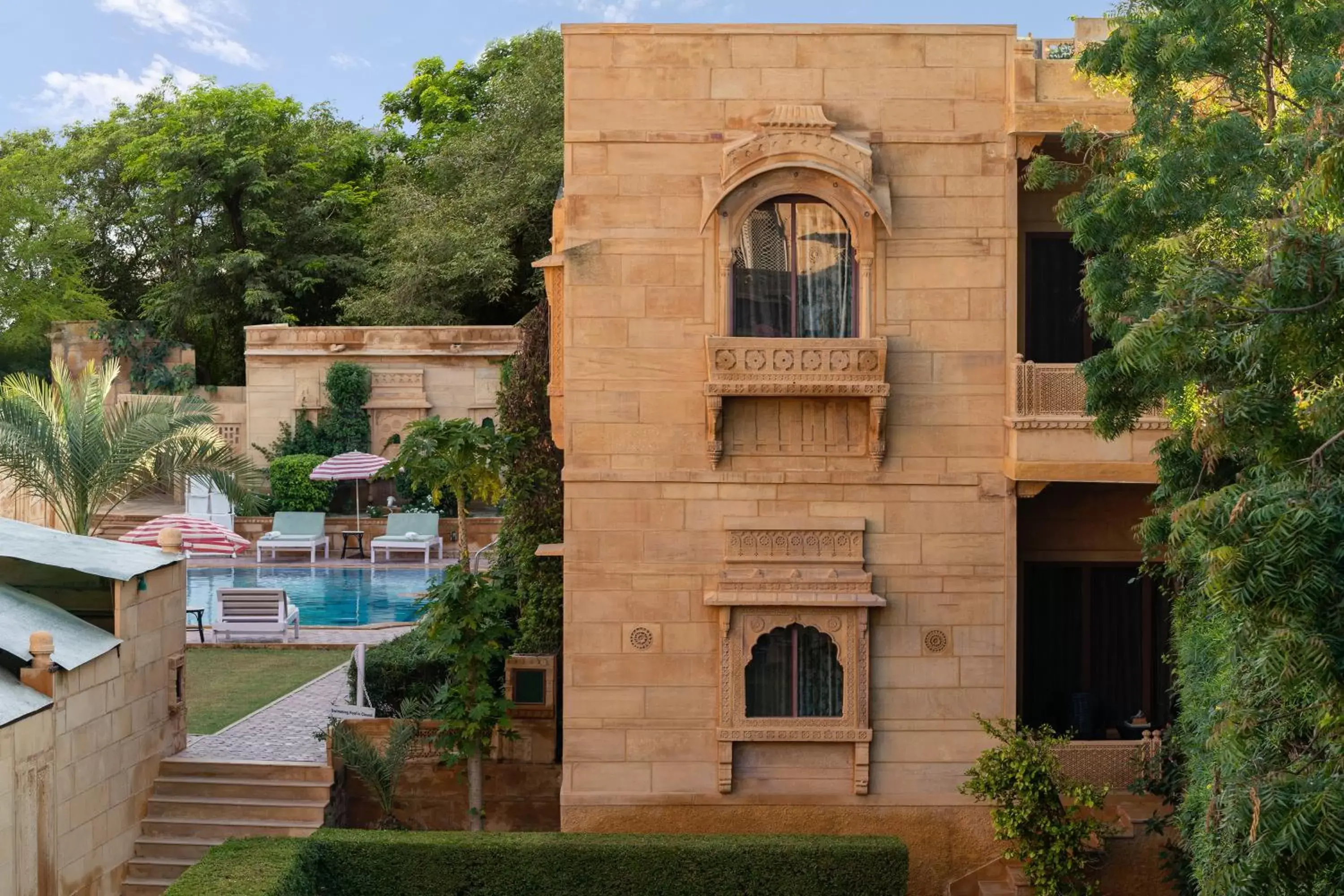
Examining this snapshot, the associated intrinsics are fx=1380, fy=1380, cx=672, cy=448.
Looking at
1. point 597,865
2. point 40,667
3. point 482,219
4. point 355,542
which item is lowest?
point 597,865

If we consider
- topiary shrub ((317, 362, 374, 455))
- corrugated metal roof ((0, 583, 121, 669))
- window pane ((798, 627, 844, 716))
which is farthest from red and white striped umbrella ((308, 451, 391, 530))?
window pane ((798, 627, 844, 716))

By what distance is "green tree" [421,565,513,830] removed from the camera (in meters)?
16.7

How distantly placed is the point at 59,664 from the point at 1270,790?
11.8 metres

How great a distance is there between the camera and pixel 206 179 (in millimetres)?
44906

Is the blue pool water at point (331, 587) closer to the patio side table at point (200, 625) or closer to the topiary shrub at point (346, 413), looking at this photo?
the patio side table at point (200, 625)

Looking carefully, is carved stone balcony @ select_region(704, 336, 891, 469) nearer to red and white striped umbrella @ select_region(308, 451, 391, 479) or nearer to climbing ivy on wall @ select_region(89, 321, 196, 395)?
red and white striped umbrella @ select_region(308, 451, 391, 479)

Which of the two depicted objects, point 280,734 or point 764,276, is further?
point 280,734

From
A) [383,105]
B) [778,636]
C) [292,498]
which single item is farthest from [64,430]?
[383,105]

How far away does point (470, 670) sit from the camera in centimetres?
1686

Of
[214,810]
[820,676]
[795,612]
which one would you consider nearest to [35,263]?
[214,810]

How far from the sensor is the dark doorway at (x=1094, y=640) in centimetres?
1761

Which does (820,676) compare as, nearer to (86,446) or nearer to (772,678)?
(772,678)

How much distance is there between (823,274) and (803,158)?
1.33m

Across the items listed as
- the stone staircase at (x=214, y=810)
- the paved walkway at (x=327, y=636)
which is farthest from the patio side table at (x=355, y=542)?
the stone staircase at (x=214, y=810)
